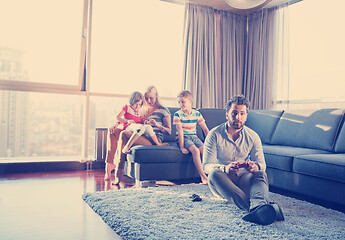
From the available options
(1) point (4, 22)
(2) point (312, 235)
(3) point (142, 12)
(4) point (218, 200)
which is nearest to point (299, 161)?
(4) point (218, 200)

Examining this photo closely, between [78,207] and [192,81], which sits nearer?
[78,207]

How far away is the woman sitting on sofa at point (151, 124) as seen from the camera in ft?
10.8

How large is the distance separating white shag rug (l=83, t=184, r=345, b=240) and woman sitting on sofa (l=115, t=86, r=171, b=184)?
0.62m

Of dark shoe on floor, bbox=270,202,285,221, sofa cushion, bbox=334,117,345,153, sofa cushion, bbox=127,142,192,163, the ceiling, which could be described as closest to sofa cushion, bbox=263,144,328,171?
sofa cushion, bbox=334,117,345,153

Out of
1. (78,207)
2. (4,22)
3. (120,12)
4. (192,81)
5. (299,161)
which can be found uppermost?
(120,12)

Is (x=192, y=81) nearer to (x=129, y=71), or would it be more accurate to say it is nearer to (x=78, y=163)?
(x=129, y=71)

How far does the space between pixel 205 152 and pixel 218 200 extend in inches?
16.4

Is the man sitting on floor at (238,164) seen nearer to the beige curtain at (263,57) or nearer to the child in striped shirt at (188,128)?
the child in striped shirt at (188,128)

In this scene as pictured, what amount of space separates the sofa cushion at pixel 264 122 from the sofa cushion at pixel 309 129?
8cm

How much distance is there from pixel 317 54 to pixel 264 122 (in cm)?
131

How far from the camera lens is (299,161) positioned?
8.81ft

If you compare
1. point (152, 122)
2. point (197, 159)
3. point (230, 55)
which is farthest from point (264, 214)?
point (230, 55)

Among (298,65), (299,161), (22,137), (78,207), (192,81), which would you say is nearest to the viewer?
(78,207)

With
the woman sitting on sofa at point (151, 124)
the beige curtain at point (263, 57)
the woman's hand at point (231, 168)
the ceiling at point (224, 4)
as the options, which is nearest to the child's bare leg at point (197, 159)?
the woman sitting on sofa at point (151, 124)
